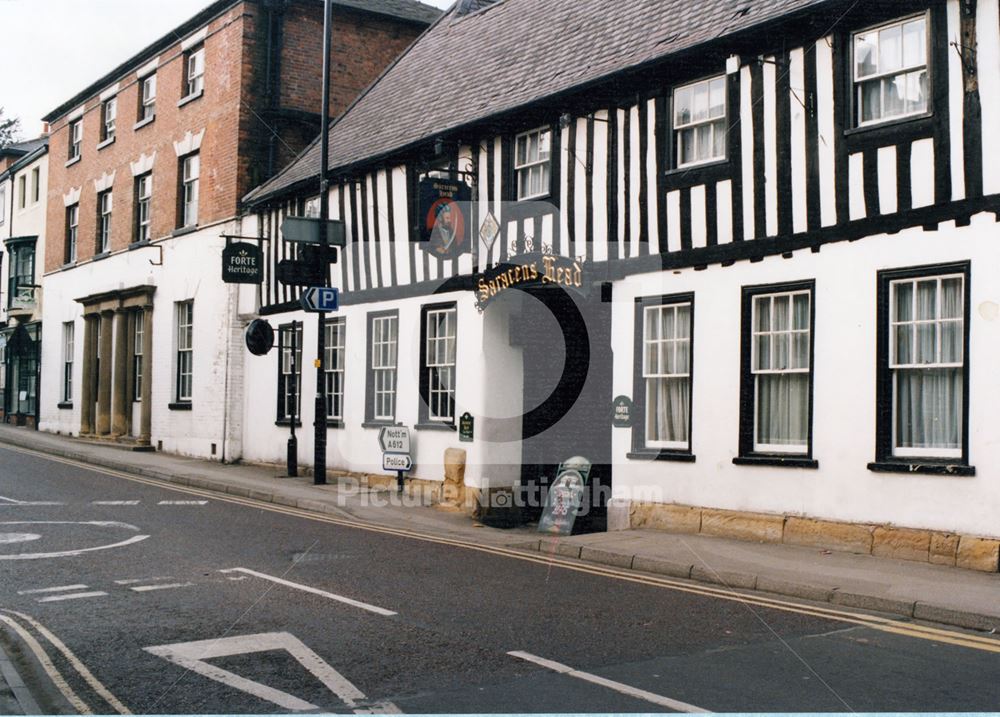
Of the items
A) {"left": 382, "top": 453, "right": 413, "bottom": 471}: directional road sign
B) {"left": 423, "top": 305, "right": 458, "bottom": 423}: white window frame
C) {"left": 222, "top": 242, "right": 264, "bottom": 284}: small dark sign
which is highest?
{"left": 222, "top": 242, "right": 264, "bottom": 284}: small dark sign

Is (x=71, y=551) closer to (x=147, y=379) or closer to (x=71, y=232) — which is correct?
(x=147, y=379)

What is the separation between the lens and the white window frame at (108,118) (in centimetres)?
3185

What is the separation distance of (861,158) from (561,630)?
6.73 m

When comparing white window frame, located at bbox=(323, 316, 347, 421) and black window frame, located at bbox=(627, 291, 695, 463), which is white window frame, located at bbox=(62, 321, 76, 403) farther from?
black window frame, located at bbox=(627, 291, 695, 463)

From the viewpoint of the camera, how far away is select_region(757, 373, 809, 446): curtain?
41.5 ft

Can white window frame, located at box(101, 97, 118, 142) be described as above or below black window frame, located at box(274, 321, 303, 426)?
above

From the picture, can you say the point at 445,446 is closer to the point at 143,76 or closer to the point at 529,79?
the point at 529,79

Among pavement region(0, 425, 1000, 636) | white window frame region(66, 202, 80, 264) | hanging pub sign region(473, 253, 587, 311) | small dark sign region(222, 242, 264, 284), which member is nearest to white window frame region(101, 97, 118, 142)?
white window frame region(66, 202, 80, 264)

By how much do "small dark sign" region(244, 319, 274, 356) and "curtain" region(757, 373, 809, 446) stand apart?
39.3ft

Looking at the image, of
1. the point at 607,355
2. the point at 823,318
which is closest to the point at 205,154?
the point at 607,355

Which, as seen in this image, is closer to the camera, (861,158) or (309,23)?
(861,158)

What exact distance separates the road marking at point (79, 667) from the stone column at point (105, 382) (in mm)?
23582

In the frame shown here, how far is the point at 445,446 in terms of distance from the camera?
18.0 m

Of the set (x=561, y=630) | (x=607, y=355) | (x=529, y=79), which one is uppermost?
(x=529, y=79)
